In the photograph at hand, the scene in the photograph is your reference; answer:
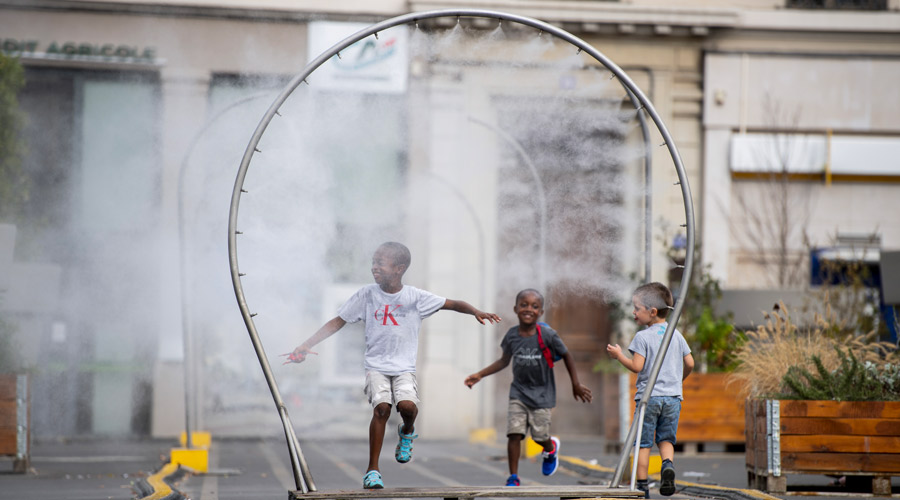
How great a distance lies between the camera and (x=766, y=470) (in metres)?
9.24

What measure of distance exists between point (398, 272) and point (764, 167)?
11.7m

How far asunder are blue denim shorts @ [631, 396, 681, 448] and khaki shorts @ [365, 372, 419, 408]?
1630 mm

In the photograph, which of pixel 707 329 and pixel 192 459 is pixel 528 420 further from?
pixel 707 329

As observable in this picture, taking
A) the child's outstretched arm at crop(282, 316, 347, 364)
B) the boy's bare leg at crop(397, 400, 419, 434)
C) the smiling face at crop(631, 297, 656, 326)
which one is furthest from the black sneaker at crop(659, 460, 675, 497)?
the child's outstretched arm at crop(282, 316, 347, 364)

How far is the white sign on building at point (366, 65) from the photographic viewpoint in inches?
583

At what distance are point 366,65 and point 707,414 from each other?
5.71 meters

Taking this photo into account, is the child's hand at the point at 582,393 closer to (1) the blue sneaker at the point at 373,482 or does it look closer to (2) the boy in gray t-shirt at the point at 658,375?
(2) the boy in gray t-shirt at the point at 658,375

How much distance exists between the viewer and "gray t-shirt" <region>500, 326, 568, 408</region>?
31.2 feet

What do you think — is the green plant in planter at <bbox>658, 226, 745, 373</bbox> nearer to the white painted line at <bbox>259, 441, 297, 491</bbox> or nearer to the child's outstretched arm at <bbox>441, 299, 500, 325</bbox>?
the white painted line at <bbox>259, 441, 297, 491</bbox>

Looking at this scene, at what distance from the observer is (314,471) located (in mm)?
12023

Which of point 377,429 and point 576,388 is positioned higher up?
point 576,388

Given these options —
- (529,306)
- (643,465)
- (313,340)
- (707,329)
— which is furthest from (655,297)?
(707,329)

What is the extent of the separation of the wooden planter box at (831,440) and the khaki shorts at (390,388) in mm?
2977

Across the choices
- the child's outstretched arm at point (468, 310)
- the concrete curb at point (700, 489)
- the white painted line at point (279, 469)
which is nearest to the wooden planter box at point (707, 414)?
the concrete curb at point (700, 489)
